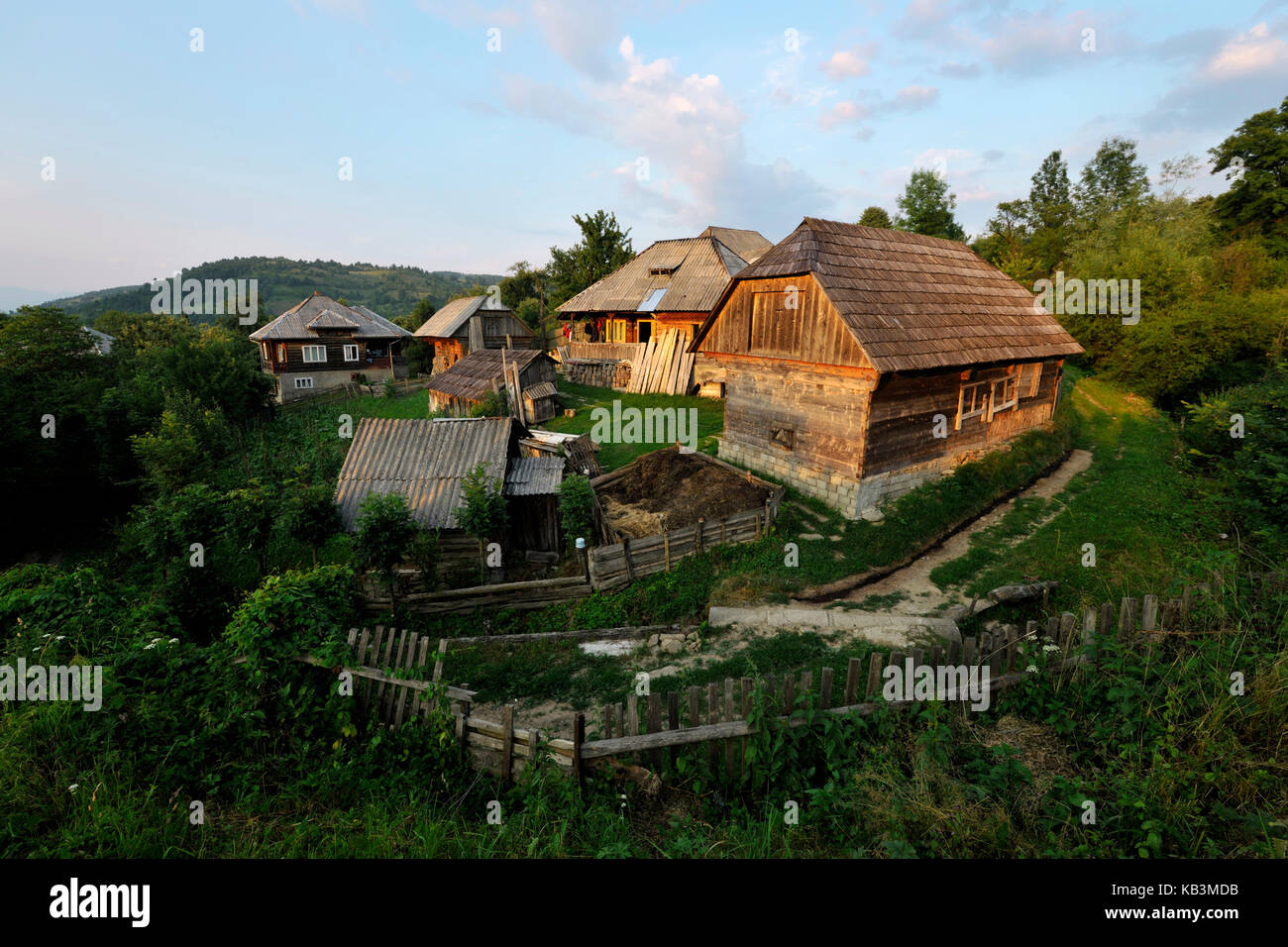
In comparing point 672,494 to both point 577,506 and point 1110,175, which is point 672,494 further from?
point 1110,175

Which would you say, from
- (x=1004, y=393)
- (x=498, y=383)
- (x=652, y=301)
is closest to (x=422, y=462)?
(x=498, y=383)

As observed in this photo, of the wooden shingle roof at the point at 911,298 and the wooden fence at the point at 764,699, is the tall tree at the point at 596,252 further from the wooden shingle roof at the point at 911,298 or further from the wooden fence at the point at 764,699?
the wooden fence at the point at 764,699

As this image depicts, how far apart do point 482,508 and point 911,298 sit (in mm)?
13230

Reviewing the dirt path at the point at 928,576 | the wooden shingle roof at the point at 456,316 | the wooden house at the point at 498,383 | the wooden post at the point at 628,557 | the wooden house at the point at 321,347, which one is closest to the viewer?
the dirt path at the point at 928,576

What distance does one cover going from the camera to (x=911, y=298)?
15227mm

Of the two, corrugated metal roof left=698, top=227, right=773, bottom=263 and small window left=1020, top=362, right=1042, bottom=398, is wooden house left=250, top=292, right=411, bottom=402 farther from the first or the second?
small window left=1020, top=362, right=1042, bottom=398

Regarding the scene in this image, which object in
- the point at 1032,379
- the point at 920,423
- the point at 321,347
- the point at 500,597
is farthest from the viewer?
the point at 321,347

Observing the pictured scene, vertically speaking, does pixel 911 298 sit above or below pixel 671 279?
below

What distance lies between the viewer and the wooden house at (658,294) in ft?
94.1

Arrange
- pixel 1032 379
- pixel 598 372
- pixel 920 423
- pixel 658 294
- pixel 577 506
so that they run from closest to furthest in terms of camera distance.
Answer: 1. pixel 577 506
2. pixel 920 423
3. pixel 1032 379
4. pixel 658 294
5. pixel 598 372

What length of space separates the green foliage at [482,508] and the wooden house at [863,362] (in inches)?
327

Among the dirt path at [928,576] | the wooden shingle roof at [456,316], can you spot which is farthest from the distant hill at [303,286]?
the dirt path at [928,576]

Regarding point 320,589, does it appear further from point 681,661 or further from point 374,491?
point 374,491

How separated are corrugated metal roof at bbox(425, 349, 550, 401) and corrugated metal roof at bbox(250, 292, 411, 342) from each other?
1414cm
